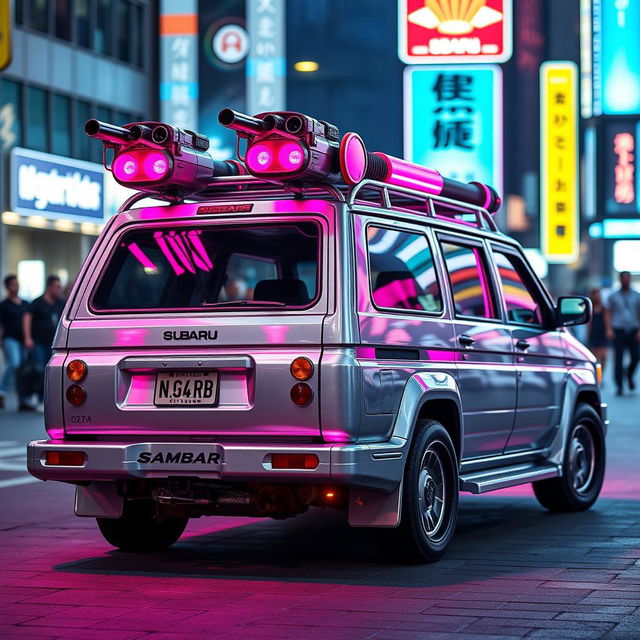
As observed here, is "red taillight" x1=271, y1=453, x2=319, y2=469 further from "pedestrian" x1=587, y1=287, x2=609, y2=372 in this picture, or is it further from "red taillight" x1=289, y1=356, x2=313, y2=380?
"pedestrian" x1=587, y1=287, x2=609, y2=372

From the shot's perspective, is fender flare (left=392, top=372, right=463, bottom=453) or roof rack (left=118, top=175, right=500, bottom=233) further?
roof rack (left=118, top=175, right=500, bottom=233)

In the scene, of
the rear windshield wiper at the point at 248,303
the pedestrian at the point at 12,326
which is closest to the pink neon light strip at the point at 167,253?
the rear windshield wiper at the point at 248,303

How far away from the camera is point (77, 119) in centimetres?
3312

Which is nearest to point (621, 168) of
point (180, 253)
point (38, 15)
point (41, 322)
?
point (38, 15)

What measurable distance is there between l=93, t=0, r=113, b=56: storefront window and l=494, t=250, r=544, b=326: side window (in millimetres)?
25523

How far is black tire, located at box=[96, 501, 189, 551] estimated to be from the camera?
8.20m

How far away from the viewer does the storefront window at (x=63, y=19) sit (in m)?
32.2

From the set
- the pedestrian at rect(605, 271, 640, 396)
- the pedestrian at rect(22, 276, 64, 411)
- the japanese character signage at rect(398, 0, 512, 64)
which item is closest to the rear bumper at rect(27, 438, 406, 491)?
the pedestrian at rect(22, 276, 64, 411)

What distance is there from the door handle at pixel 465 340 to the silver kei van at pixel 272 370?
0.02 m

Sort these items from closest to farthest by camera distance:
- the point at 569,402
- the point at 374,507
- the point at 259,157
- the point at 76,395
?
the point at 374,507
the point at 259,157
the point at 76,395
the point at 569,402

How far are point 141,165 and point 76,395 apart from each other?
3.95 ft

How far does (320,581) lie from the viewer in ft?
23.9

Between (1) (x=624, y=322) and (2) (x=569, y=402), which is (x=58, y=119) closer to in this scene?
(1) (x=624, y=322)

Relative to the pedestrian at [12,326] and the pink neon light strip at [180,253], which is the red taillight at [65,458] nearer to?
the pink neon light strip at [180,253]
